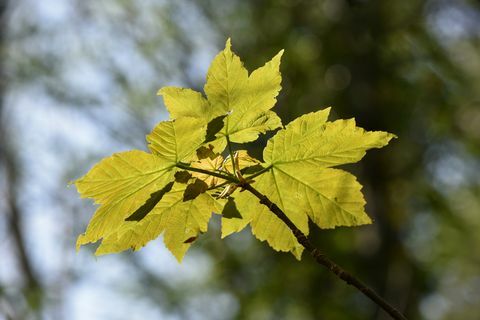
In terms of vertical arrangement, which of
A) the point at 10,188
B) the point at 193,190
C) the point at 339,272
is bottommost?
the point at 10,188

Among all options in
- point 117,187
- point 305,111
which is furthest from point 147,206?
point 305,111

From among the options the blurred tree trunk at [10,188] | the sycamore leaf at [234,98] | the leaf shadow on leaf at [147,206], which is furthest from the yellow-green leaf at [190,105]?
the blurred tree trunk at [10,188]

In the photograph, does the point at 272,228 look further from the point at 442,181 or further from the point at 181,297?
the point at 181,297

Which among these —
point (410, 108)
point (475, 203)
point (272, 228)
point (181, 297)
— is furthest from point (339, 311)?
point (475, 203)

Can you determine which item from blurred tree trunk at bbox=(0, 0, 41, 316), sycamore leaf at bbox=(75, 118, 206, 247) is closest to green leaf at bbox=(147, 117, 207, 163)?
sycamore leaf at bbox=(75, 118, 206, 247)

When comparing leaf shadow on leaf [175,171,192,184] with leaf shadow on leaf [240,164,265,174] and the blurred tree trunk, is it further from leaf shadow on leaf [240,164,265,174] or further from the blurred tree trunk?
the blurred tree trunk

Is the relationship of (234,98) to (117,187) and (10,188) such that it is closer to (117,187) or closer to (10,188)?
(117,187)

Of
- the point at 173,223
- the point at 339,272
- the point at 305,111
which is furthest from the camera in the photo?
the point at 305,111

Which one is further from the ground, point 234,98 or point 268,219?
point 234,98
